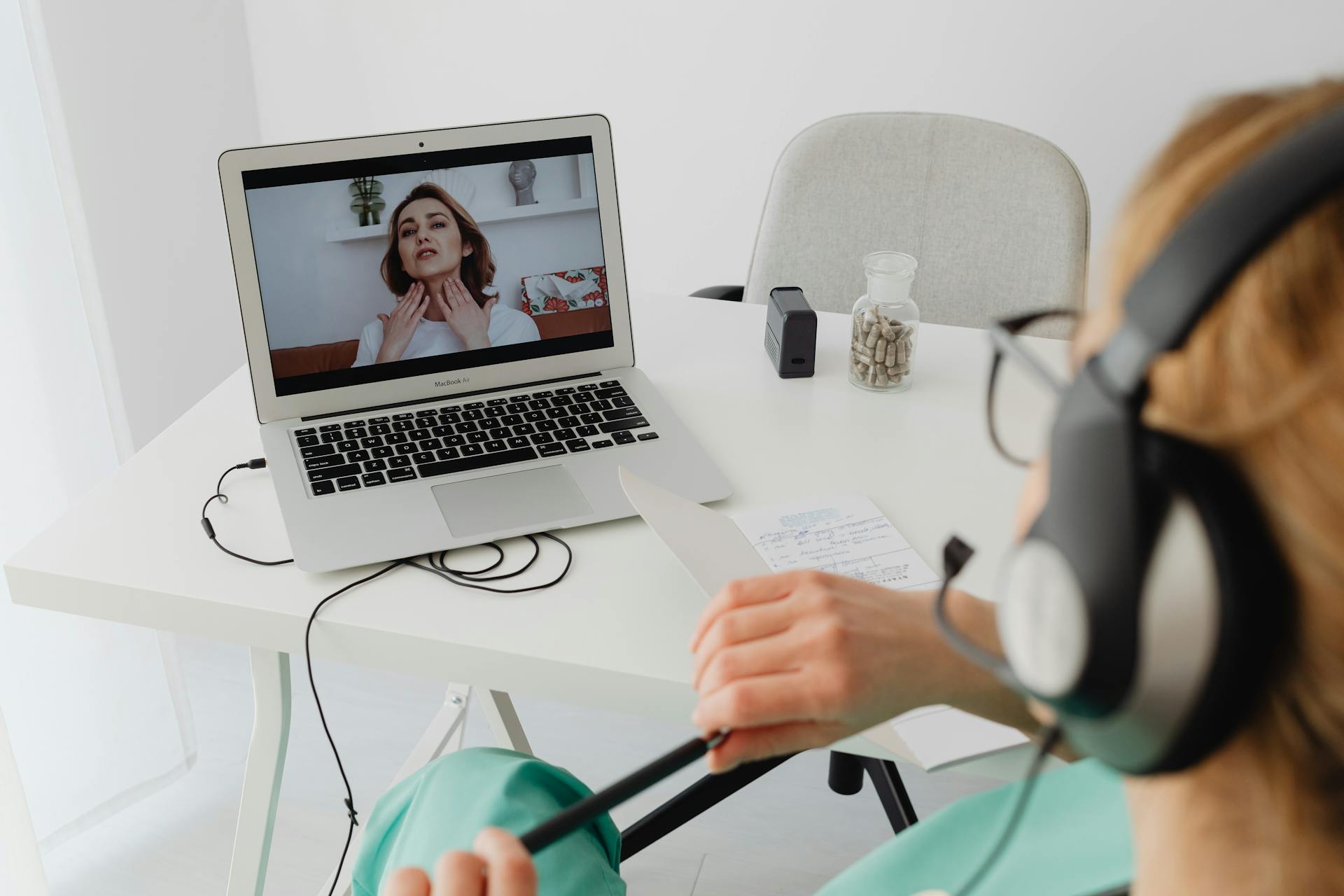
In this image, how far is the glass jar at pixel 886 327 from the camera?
1124 millimetres

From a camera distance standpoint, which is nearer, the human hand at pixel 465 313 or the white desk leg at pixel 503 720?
the human hand at pixel 465 313

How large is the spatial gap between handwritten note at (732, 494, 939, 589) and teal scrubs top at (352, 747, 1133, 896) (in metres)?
0.19

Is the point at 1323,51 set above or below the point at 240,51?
below

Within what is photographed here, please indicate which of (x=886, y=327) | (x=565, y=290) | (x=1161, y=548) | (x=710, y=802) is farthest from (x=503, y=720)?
(x=1161, y=548)

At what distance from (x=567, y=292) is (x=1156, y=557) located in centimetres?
87

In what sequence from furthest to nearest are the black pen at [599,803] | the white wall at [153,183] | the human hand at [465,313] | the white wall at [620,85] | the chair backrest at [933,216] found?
1. the white wall at [620,85]
2. the white wall at [153,183]
3. the chair backrest at [933,216]
4. the human hand at [465,313]
5. the black pen at [599,803]

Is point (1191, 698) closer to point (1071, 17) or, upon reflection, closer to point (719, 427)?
point (719, 427)

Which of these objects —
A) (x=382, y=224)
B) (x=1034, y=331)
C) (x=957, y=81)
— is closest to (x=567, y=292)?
(x=382, y=224)

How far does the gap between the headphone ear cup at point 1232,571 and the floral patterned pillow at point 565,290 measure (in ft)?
2.83

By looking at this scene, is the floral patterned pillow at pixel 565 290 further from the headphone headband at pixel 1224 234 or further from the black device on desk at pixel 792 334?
the headphone headband at pixel 1224 234

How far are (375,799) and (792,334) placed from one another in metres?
0.99

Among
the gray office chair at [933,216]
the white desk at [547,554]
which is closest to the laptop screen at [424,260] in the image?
the white desk at [547,554]

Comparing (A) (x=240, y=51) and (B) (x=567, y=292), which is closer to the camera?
(B) (x=567, y=292)

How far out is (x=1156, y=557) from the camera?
328 mm
